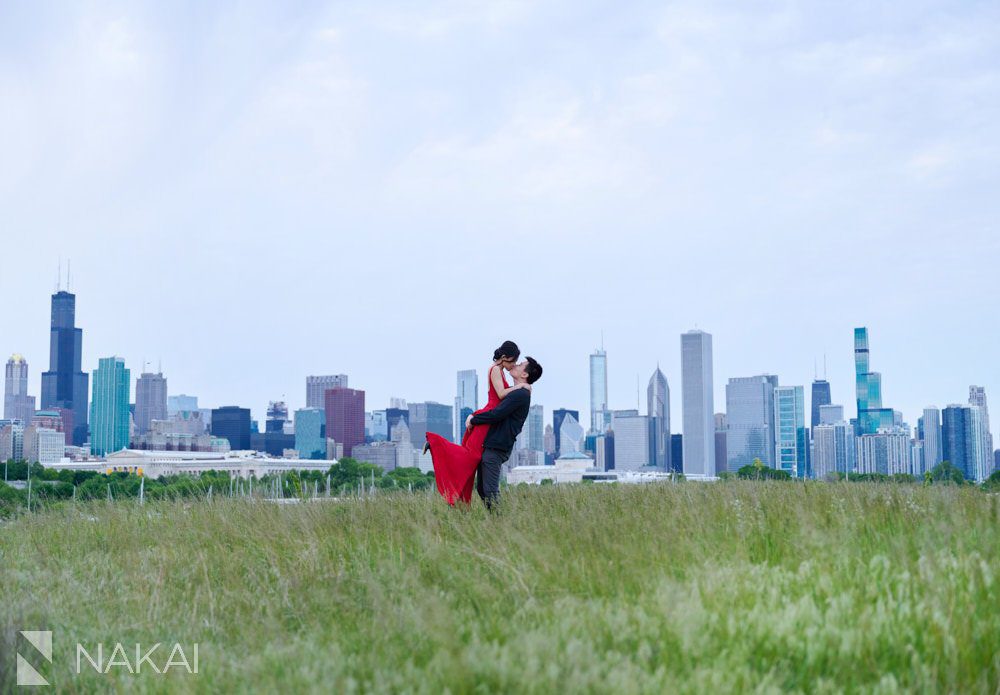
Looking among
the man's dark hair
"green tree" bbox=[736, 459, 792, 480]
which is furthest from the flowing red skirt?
"green tree" bbox=[736, 459, 792, 480]

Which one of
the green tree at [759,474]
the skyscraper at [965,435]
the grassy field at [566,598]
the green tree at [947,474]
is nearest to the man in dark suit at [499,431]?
the grassy field at [566,598]

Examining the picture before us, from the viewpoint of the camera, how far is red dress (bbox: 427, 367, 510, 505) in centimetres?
1014

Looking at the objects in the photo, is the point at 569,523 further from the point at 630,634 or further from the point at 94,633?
the point at 94,633

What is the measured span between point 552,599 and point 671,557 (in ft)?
3.90

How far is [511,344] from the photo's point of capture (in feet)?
32.1

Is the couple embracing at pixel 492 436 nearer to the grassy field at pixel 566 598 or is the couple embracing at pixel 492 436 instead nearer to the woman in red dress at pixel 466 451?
the woman in red dress at pixel 466 451

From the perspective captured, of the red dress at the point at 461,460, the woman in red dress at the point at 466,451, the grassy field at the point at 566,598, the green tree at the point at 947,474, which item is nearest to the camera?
the grassy field at the point at 566,598

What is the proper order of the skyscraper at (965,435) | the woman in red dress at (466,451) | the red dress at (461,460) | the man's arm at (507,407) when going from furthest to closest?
the skyscraper at (965,435) < the red dress at (461,460) < the woman in red dress at (466,451) < the man's arm at (507,407)

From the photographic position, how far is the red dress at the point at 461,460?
1014 cm

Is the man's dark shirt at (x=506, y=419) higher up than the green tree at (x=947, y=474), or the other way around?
the man's dark shirt at (x=506, y=419)

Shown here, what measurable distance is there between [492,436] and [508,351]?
0.98m

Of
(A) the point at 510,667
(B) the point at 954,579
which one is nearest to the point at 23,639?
(A) the point at 510,667

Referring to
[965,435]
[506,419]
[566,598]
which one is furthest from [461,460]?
[965,435]

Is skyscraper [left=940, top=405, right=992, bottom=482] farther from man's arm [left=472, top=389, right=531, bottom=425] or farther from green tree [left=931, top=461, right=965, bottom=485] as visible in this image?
man's arm [left=472, top=389, right=531, bottom=425]
